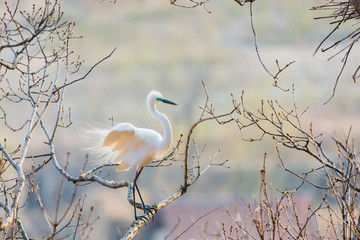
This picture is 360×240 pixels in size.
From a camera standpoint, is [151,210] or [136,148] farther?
[136,148]

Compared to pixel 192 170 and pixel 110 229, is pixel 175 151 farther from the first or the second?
pixel 110 229

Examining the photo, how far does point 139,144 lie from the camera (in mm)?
3191

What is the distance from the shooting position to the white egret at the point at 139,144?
10.2ft

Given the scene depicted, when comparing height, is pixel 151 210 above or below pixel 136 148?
below

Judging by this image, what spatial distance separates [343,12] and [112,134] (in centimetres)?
142

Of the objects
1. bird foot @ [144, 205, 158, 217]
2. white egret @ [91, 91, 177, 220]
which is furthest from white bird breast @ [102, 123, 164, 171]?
bird foot @ [144, 205, 158, 217]

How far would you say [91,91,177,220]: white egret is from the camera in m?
3.11

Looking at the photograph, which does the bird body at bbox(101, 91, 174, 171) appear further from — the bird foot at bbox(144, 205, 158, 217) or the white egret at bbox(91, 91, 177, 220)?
the bird foot at bbox(144, 205, 158, 217)

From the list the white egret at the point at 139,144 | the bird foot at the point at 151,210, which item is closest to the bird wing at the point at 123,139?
the white egret at the point at 139,144

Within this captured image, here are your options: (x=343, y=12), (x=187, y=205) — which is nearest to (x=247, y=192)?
(x=187, y=205)

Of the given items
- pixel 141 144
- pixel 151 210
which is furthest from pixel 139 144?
pixel 151 210

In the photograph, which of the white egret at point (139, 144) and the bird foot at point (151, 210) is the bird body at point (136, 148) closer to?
the white egret at point (139, 144)

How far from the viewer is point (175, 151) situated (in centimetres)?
316

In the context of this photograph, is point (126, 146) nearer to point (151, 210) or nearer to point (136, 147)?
point (136, 147)
